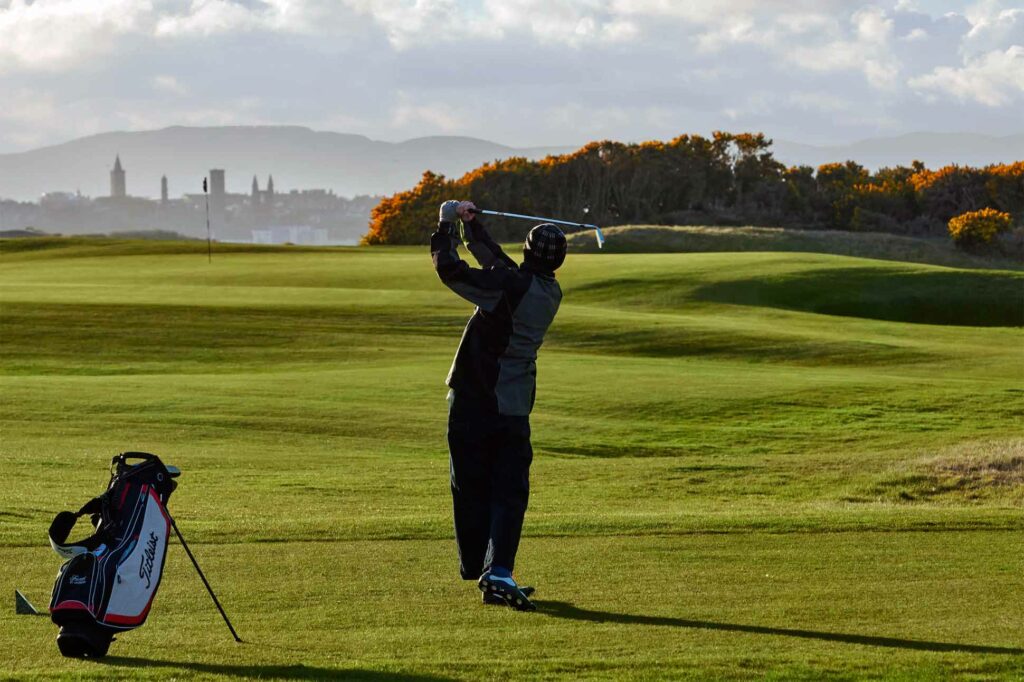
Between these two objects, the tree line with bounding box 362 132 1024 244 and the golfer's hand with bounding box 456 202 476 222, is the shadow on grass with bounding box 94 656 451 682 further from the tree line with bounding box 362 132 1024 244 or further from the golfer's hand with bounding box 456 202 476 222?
the tree line with bounding box 362 132 1024 244

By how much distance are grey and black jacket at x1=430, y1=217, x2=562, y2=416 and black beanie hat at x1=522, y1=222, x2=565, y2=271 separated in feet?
0.40

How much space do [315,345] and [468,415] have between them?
1053 inches

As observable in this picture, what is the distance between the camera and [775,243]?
7419 centimetres

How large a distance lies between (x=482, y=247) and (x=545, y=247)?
17.8 inches

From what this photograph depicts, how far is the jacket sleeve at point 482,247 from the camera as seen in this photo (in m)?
9.30

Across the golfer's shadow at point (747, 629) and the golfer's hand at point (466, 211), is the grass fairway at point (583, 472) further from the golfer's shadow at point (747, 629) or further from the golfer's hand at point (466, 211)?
the golfer's hand at point (466, 211)

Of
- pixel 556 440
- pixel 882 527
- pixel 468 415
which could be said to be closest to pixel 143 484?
pixel 468 415

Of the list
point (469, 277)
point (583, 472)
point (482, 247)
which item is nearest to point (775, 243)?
point (583, 472)

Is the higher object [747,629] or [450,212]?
[450,212]

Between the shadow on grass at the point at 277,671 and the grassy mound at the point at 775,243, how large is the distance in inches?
2499

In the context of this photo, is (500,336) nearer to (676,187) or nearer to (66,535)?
(66,535)

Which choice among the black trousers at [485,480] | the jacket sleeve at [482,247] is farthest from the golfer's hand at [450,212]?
the black trousers at [485,480]

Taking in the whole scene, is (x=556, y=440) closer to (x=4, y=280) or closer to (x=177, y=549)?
(x=177, y=549)

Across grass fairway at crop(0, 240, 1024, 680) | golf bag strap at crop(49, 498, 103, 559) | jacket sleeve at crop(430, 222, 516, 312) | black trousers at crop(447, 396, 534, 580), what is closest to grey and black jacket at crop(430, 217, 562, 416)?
jacket sleeve at crop(430, 222, 516, 312)
